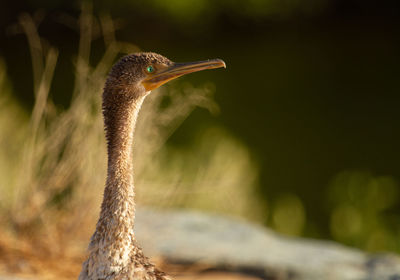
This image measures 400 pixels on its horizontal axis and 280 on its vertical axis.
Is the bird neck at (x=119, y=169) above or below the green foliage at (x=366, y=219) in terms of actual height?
below

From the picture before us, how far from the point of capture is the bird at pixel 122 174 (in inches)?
93.1

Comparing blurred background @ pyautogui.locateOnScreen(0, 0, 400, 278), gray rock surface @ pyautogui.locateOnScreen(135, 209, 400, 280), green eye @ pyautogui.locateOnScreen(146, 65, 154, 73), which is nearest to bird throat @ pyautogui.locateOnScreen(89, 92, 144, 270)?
green eye @ pyautogui.locateOnScreen(146, 65, 154, 73)

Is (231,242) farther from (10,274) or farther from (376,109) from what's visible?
(376,109)

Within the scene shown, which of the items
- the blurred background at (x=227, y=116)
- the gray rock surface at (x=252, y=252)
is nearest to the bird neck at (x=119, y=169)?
the blurred background at (x=227, y=116)

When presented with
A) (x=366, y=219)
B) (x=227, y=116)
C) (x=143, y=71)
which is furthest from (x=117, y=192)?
(x=227, y=116)

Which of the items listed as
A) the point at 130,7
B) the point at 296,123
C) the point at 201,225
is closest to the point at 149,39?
the point at 130,7

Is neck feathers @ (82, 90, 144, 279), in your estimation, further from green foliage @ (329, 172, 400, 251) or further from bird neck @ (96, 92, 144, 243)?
green foliage @ (329, 172, 400, 251)

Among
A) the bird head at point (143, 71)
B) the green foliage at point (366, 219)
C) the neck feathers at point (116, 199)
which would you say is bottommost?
the neck feathers at point (116, 199)

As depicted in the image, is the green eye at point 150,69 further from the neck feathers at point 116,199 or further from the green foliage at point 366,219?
the green foliage at point 366,219

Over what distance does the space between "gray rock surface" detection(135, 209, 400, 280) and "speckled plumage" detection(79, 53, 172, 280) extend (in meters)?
1.46

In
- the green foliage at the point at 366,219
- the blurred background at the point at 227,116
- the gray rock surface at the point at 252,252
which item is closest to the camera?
the gray rock surface at the point at 252,252

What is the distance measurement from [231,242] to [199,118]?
8112 mm

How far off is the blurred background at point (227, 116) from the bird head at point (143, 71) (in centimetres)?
64

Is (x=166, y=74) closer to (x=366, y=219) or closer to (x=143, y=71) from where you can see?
(x=143, y=71)
